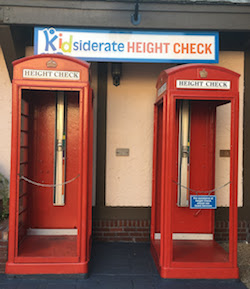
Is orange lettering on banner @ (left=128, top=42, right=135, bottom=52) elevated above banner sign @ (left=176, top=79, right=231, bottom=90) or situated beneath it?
elevated above

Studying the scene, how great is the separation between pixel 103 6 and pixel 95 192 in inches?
121

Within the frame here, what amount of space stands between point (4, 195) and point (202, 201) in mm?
3269

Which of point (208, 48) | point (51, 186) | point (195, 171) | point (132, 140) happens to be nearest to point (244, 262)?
point (195, 171)

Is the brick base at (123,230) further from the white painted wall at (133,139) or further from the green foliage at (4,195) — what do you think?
the green foliage at (4,195)

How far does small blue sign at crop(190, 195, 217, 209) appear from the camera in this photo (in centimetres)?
414

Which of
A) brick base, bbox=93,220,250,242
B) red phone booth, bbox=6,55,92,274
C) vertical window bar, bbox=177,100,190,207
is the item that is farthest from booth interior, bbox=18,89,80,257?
vertical window bar, bbox=177,100,190,207

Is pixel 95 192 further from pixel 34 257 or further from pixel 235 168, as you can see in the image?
pixel 235 168

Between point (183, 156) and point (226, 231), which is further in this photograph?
point (226, 231)

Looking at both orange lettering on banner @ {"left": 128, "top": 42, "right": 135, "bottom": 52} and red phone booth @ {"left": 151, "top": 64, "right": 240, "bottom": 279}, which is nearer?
red phone booth @ {"left": 151, "top": 64, "right": 240, "bottom": 279}

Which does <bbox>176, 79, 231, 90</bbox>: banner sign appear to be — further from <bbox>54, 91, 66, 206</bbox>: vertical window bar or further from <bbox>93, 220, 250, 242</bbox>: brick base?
<bbox>93, 220, 250, 242</bbox>: brick base

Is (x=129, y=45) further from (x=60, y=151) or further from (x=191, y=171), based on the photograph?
(x=191, y=171)

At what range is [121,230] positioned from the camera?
17.5 ft

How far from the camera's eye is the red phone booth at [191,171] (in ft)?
12.9

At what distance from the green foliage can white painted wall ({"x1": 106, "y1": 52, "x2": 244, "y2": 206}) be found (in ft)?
5.60
